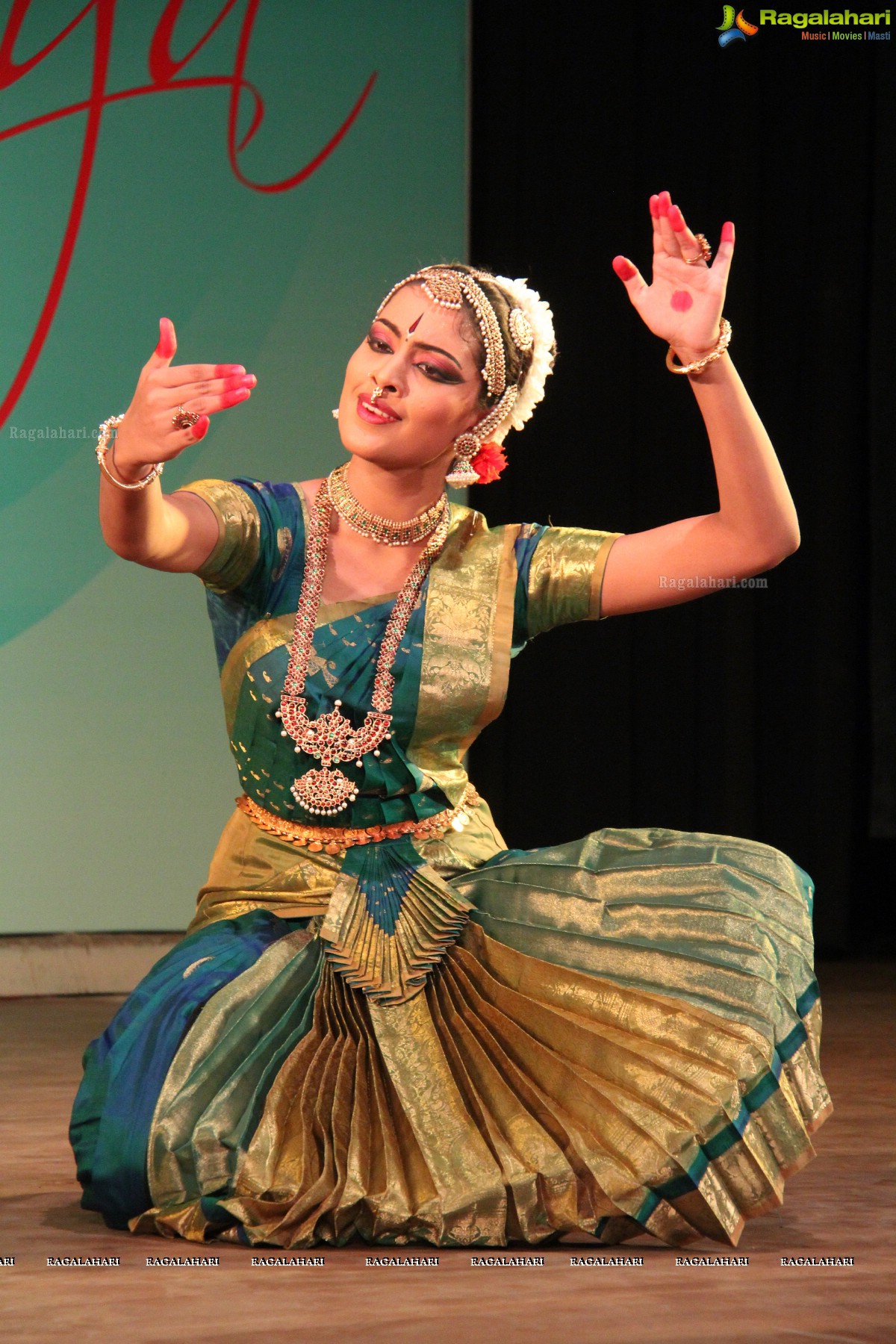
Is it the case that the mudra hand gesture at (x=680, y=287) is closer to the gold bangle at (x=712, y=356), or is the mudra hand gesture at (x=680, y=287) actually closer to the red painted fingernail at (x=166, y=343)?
the gold bangle at (x=712, y=356)

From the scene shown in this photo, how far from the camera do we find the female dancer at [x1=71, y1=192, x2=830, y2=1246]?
1956 millimetres

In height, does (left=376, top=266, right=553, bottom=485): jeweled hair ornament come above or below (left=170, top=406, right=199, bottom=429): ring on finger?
above

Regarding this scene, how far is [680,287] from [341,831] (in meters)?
0.84

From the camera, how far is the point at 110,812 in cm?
393

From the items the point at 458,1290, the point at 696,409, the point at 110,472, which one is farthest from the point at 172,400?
the point at 696,409

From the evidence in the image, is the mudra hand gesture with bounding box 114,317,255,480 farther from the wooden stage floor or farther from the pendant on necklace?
the wooden stage floor

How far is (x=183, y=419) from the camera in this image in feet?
6.40

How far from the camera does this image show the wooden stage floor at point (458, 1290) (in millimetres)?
1635

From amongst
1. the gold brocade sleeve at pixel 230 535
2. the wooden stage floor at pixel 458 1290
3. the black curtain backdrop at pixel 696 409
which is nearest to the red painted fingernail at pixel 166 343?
the gold brocade sleeve at pixel 230 535

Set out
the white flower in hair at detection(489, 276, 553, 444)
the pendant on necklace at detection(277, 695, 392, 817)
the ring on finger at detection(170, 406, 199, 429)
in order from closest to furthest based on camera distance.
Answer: the ring on finger at detection(170, 406, 199, 429) < the pendant on necklace at detection(277, 695, 392, 817) < the white flower in hair at detection(489, 276, 553, 444)

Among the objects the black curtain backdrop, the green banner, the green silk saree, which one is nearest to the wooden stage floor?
the green silk saree

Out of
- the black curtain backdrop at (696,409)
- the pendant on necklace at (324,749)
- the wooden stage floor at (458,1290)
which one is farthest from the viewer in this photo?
the black curtain backdrop at (696,409)

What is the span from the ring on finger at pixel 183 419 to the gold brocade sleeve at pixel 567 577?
0.62 m

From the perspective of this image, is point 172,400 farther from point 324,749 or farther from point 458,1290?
point 458,1290
